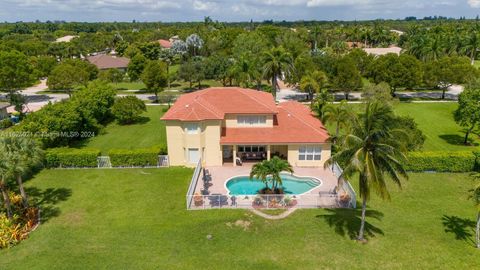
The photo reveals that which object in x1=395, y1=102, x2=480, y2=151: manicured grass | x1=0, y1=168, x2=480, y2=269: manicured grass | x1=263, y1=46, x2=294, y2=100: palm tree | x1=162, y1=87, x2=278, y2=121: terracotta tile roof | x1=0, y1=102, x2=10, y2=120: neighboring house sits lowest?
x1=0, y1=168, x2=480, y2=269: manicured grass

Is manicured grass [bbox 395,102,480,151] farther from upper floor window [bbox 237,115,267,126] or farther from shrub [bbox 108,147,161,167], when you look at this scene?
shrub [bbox 108,147,161,167]

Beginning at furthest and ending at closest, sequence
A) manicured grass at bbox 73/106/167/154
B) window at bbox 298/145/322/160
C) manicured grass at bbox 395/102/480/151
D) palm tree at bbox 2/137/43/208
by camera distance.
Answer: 1. manicured grass at bbox 73/106/167/154
2. manicured grass at bbox 395/102/480/151
3. window at bbox 298/145/322/160
4. palm tree at bbox 2/137/43/208

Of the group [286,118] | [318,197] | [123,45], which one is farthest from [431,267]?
[123,45]

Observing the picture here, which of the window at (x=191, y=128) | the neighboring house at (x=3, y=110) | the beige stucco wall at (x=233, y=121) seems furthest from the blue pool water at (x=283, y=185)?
the neighboring house at (x=3, y=110)

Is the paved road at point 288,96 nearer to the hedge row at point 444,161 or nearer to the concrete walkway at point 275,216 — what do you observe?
the hedge row at point 444,161

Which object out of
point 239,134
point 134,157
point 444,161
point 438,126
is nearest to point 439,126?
point 438,126

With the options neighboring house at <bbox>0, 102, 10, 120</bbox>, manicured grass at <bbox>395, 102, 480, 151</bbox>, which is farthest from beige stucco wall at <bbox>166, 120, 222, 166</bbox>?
neighboring house at <bbox>0, 102, 10, 120</bbox>

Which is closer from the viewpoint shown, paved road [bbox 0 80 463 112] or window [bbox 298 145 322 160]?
window [bbox 298 145 322 160]
